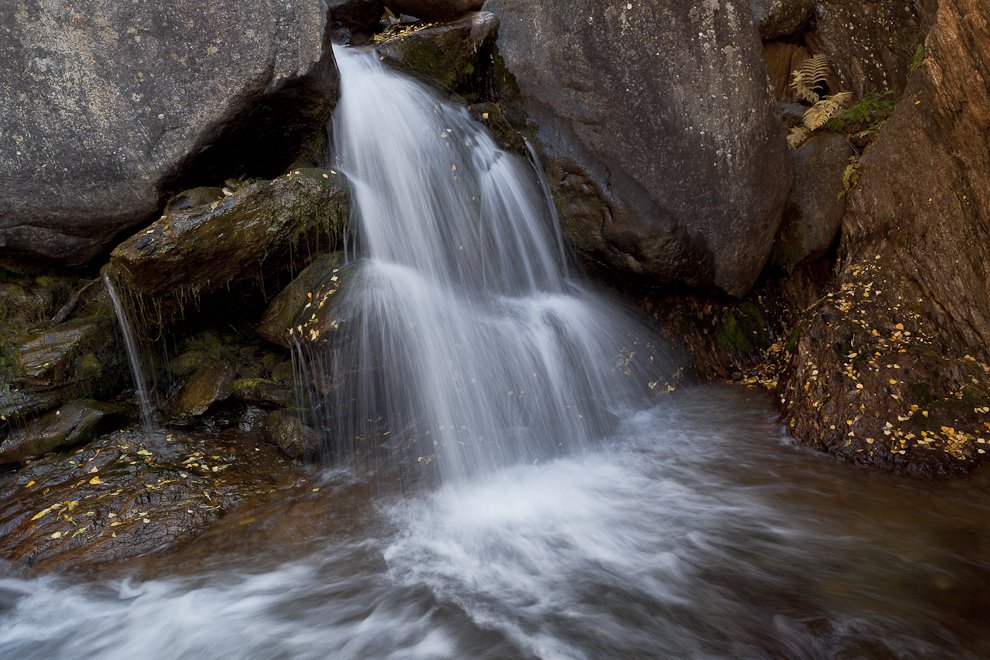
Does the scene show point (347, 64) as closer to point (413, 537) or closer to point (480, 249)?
point (480, 249)

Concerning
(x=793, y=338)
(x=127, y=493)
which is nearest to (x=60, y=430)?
(x=127, y=493)

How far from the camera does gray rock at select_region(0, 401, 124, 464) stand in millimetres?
4453

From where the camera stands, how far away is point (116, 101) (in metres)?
4.91

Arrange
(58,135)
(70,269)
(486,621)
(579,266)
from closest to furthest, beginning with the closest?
1. (486,621)
2. (58,135)
3. (70,269)
4. (579,266)

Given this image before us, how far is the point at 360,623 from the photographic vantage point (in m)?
3.25

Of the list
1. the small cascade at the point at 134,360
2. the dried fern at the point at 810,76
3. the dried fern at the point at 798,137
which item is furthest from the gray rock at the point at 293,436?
the dried fern at the point at 810,76

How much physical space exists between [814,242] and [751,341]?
113 cm

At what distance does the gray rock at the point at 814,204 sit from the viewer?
A: 19.7ft

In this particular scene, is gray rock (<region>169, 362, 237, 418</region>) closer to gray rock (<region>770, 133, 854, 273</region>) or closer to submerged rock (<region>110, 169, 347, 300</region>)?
submerged rock (<region>110, 169, 347, 300</region>)

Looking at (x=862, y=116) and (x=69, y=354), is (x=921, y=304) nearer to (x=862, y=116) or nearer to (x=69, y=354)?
(x=862, y=116)

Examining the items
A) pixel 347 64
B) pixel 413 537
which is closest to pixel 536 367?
pixel 413 537

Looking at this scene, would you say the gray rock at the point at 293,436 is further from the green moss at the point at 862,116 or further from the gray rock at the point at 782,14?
the gray rock at the point at 782,14

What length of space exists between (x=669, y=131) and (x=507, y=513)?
3.74 meters

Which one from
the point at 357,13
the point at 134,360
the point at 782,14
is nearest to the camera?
the point at 134,360
